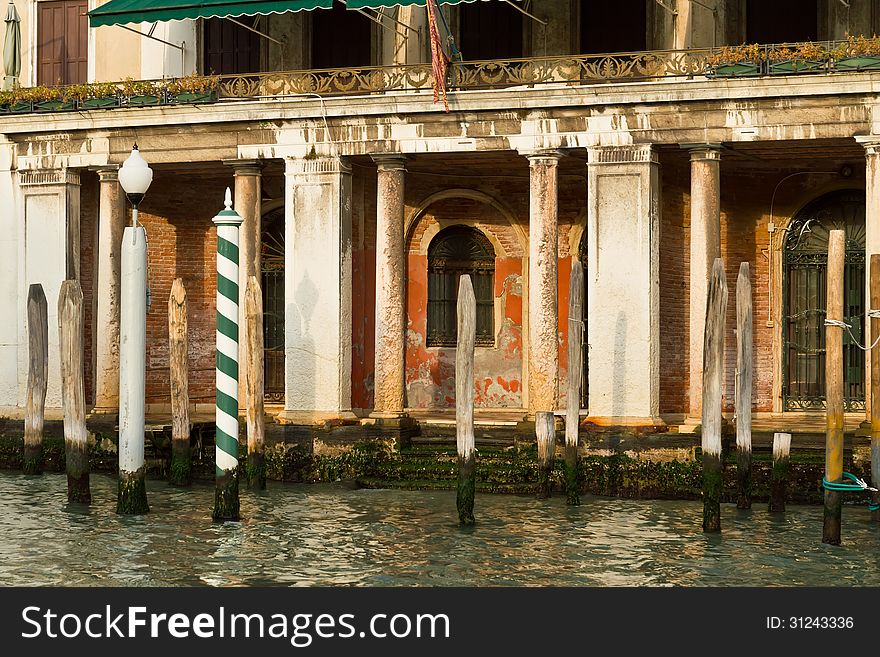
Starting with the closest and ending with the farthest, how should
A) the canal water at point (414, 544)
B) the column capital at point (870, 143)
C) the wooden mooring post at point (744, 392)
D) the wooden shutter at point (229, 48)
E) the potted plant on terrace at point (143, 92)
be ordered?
1. the canal water at point (414, 544)
2. the wooden mooring post at point (744, 392)
3. the column capital at point (870, 143)
4. the potted plant on terrace at point (143, 92)
5. the wooden shutter at point (229, 48)

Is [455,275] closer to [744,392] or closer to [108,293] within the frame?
[108,293]

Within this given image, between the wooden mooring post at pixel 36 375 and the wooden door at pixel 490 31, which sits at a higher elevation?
the wooden door at pixel 490 31

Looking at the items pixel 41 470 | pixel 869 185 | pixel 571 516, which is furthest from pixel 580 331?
pixel 41 470

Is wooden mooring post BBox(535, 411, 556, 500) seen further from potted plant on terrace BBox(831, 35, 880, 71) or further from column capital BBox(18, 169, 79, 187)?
column capital BBox(18, 169, 79, 187)

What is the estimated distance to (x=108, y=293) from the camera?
80.6 feet

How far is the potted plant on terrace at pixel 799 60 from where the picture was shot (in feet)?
68.9

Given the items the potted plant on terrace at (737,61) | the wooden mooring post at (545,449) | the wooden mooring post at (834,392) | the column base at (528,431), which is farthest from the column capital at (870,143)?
the column base at (528,431)

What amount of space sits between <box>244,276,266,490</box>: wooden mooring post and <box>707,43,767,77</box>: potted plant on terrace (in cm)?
630

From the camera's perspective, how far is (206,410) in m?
27.2

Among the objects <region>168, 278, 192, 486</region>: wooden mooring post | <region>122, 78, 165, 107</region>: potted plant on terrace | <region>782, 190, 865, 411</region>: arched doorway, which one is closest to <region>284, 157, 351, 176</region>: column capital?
<region>122, 78, 165, 107</region>: potted plant on terrace

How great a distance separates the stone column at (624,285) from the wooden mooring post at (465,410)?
3.29m

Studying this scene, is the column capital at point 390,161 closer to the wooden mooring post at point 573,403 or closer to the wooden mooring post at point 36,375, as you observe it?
the wooden mooring post at point 573,403

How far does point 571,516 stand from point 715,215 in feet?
15.6
